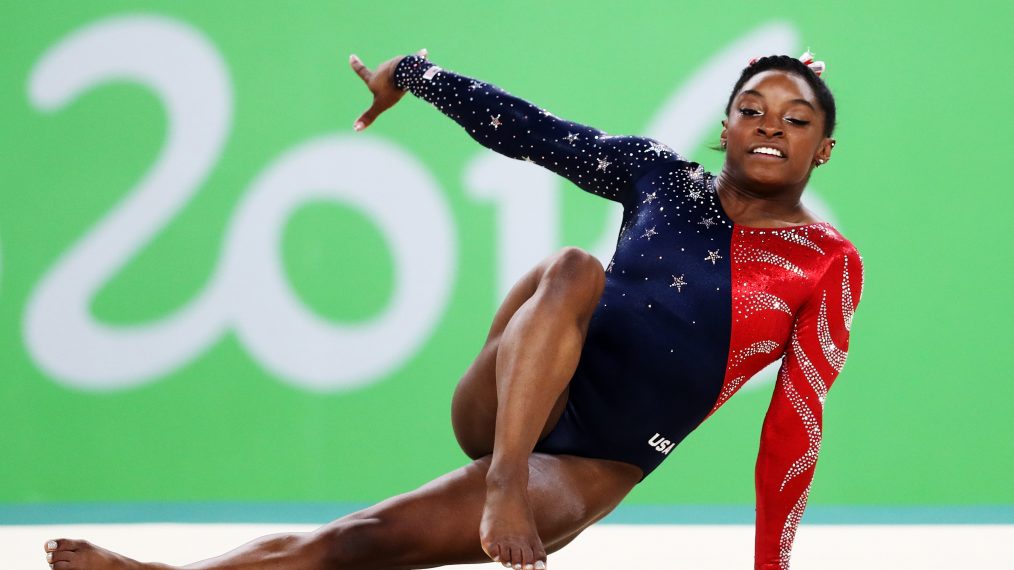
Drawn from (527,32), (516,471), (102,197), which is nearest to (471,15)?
(527,32)

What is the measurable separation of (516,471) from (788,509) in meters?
0.61

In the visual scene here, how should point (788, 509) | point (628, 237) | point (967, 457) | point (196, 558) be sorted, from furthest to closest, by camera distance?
point (967, 457)
point (196, 558)
point (628, 237)
point (788, 509)

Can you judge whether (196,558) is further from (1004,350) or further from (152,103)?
(1004,350)

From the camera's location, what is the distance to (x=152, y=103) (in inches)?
156

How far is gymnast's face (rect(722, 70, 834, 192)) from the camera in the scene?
2.17 meters

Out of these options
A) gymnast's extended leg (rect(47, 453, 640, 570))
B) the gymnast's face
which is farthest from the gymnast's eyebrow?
gymnast's extended leg (rect(47, 453, 640, 570))

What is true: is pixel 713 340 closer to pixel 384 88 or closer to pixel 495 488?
pixel 495 488

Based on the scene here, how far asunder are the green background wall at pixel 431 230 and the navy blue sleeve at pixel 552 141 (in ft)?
5.02

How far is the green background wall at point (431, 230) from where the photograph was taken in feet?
12.8

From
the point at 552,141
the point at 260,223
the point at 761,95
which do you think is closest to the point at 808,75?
the point at 761,95

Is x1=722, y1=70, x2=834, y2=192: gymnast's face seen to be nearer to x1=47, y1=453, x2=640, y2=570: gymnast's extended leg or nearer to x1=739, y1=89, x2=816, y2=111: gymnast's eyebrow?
x1=739, y1=89, x2=816, y2=111: gymnast's eyebrow

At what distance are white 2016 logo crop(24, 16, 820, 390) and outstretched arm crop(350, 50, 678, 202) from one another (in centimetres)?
152

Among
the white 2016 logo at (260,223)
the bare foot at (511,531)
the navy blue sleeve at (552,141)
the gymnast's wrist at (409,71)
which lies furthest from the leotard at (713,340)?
the white 2016 logo at (260,223)

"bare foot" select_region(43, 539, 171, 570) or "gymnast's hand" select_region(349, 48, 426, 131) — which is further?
"gymnast's hand" select_region(349, 48, 426, 131)
